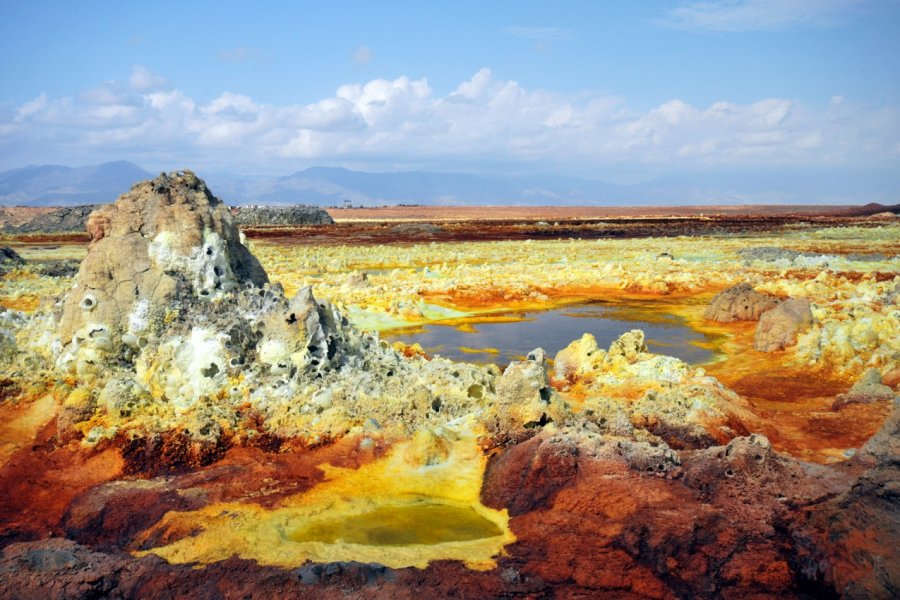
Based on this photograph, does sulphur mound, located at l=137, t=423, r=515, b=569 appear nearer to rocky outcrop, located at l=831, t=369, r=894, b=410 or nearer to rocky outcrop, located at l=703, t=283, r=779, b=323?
rocky outcrop, located at l=831, t=369, r=894, b=410

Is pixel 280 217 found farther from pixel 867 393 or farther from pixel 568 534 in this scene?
pixel 568 534

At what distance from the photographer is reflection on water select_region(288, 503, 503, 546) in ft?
15.1

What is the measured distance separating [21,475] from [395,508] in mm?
3223

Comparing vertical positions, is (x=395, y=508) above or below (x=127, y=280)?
below

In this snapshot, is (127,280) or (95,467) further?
(127,280)

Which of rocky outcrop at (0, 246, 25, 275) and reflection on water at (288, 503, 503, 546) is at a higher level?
rocky outcrop at (0, 246, 25, 275)

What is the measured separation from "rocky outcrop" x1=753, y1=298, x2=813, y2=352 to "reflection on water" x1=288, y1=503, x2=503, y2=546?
7.81m

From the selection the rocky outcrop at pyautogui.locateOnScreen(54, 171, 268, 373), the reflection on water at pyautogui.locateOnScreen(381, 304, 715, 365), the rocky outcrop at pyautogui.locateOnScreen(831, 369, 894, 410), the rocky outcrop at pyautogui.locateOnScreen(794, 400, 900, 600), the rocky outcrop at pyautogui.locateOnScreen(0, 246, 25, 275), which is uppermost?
the rocky outcrop at pyautogui.locateOnScreen(54, 171, 268, 373)

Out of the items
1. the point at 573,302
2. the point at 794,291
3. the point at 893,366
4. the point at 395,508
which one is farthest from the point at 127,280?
the point at 794,291

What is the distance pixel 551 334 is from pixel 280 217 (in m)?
62.3

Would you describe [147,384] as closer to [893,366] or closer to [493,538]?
[493,538]

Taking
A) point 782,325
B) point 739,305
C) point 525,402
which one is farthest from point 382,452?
point 739,305

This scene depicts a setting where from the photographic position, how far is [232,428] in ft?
20.8

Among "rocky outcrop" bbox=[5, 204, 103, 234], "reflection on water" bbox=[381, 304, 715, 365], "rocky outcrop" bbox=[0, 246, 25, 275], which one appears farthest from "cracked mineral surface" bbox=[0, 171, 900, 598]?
"rocky outcrop" bbox=[5, 204, 103, 234]
